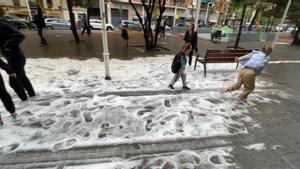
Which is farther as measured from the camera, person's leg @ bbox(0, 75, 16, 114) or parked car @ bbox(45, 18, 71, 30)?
parked car @ bbox(45, 18, 71, 30)

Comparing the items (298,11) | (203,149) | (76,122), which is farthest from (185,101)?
(298,11)

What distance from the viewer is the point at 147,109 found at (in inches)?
162

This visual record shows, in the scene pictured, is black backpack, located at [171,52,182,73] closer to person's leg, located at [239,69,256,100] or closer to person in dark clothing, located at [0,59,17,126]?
person's leg, located at [239,69,256,100]

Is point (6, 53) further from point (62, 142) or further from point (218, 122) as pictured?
point (218, 122)

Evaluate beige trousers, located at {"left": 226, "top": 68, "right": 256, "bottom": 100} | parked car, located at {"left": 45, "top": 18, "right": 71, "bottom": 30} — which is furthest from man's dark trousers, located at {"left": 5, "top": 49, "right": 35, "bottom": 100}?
parked car, located at {"left": 45, "top": 18, "right": 71, "bottom": 30}

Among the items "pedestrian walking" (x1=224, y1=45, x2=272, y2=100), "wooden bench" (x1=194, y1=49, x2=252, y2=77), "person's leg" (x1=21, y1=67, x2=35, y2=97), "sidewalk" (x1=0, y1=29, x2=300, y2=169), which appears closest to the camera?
"sidewalk" (x1=0, y1=29, x2=300, y2=169)

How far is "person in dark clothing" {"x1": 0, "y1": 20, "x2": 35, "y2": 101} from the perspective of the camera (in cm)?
341

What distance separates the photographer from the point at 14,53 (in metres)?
3.70

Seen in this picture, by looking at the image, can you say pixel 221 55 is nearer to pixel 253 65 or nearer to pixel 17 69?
pixel 253 65

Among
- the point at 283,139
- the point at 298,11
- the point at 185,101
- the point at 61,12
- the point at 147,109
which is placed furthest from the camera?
the point at 61,12

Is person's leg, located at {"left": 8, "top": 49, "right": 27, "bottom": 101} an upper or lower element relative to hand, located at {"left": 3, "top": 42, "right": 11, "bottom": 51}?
lower

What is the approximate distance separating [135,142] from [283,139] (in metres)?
2.69

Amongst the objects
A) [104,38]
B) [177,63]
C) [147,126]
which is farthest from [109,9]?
[147,126]

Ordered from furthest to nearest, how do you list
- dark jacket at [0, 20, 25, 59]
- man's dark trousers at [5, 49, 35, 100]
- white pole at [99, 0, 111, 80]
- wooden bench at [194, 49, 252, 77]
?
wooden bench at [194, 49, 252, 77] < white pole at [99, 0, 111, 80] < man's dark trousers at [5, 49, 35, 100] < dark jacket at [0, 20, 25, 59]
